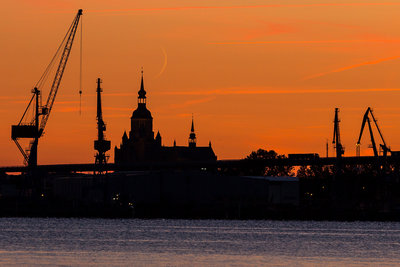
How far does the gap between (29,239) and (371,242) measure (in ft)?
132

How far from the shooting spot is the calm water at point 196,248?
104 meters

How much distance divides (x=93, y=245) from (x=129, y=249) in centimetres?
770

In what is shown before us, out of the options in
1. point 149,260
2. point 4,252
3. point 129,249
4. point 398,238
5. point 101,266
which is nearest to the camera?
point 101,266

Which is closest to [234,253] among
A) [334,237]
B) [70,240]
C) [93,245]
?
[93,245]

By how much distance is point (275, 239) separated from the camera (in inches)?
5773

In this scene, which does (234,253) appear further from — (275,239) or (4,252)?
(275,239)

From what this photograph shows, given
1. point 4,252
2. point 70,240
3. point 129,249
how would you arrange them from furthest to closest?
1. point 70,240
2. point 129,249
3. point 4,252

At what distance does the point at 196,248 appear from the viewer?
12281 cm

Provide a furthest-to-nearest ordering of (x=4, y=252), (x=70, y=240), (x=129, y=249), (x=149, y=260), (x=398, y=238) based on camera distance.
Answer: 1. (x=398, y=238)
2. (x=70, y=240)
3. (x=129, y=249)
4. (x=4, y=252)
5. (x=149, y=260)

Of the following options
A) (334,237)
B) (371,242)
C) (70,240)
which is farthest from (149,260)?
(334,237)

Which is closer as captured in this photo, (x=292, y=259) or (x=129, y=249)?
(x=292, y=259)

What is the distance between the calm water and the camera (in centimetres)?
10381

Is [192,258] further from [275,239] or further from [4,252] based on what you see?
[275,239]

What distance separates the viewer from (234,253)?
4540 inches
